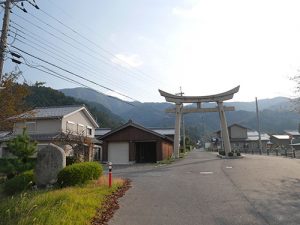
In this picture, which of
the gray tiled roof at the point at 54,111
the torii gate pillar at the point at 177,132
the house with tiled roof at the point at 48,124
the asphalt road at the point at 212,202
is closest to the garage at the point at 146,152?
the torii gate pillar at the point at 177,132

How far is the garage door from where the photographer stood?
121ft

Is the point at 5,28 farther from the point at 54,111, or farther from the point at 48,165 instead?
the point at 54,111

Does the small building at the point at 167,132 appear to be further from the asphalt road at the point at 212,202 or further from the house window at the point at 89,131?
the asphalt road at the point at 212,202

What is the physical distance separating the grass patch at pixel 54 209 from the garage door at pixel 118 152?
24811mm

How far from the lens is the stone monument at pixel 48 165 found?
14.4 meters

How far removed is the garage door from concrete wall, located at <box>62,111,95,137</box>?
3.79 m

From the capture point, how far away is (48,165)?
14.6 metres

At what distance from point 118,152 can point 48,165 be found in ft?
74.5

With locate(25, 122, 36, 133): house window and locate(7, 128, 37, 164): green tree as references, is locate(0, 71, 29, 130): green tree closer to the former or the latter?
locate(7, 128, 37, 164): green tree

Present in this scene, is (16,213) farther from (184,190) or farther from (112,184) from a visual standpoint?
(184,190)

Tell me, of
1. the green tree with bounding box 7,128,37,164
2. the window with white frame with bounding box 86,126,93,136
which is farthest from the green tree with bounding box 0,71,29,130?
the window with white frame with bounding box 86,126,93,136

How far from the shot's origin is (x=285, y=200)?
1151 cm

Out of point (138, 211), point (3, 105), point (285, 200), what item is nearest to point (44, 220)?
point (138, 211)

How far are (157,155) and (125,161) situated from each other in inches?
144
